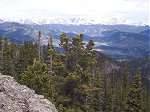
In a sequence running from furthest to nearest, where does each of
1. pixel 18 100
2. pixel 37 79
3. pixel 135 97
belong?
pixel 135 97
pixel 37 79
pixel 18 100

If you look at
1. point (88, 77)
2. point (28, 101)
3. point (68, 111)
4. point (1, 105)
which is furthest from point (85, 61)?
point (1, 105)

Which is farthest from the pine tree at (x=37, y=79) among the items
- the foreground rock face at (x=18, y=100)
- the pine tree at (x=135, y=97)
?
the foreground rock face at (x=18, y=100)

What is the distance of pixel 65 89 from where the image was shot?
57438mm

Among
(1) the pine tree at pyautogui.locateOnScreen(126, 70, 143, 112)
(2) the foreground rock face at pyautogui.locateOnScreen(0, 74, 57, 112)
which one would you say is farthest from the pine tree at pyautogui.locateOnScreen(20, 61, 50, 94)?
(2) the foreground rock face at pyautogui.locateOnScreen(0, 74, 57, 112)

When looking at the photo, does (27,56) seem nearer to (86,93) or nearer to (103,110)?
(103,110)

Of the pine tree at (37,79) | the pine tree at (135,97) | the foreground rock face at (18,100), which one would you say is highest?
the foreground rock face at (18,100)

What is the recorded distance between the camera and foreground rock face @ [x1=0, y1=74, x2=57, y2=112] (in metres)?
29.5

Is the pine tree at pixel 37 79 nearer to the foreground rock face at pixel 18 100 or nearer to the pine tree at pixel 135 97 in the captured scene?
the pine tree at pixel 135 97

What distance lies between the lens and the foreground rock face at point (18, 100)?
96.8 feet

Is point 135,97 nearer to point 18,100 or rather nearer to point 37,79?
point 37,79

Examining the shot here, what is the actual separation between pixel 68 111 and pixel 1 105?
21540mm

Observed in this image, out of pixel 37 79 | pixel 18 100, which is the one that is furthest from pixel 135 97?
pixel 18 100

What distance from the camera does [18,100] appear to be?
31.3 m

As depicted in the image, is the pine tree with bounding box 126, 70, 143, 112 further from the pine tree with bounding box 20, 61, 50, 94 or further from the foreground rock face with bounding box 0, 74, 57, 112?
the foreground rock face with bounding box 0, 74, 57, 112
